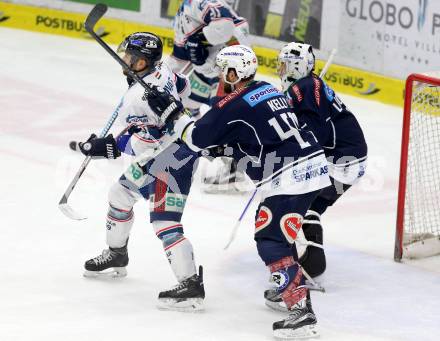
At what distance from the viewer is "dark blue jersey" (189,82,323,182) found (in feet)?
17.0

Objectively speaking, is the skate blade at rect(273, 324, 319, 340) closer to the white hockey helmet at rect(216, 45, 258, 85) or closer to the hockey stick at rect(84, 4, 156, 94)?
the white hockey helmet at rect(216, 45, 258, 85)

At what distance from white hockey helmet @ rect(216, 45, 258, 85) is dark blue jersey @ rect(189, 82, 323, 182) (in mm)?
65

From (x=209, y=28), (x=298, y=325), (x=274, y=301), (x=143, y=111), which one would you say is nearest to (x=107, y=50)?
(x=143, y=111)

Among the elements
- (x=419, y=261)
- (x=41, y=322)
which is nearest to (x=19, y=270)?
(x=41, y=322)

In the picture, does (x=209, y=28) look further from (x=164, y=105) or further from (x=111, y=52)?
(x=164, y=105)

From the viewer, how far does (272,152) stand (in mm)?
5309

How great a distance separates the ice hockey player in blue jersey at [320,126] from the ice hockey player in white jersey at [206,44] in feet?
6.10

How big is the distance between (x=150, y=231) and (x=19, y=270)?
43.6 inches

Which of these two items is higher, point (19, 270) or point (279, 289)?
point (279, 289)

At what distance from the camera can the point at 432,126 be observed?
6.86 metres

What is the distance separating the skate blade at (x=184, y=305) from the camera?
221 inches

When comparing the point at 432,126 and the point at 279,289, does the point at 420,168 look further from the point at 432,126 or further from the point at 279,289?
the point at 279,289

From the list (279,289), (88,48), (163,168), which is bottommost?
(88,48)

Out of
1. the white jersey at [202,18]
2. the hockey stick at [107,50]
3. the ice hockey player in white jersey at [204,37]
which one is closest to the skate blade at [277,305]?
the hockey stick at [107,50]
